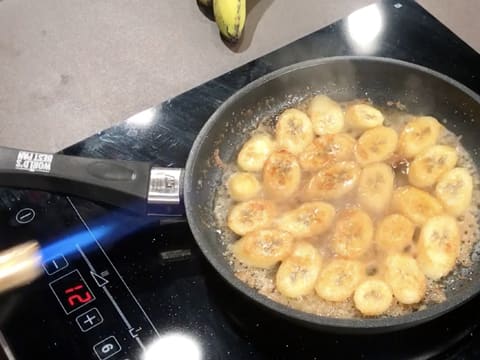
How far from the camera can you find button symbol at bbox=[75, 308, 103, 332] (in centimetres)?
95

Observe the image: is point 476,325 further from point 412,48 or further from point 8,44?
point 8,44

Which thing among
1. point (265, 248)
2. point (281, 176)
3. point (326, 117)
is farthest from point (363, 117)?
point (265, 248)

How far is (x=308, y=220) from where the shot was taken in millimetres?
978

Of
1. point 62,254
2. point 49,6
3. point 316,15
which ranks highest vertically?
point 316,15

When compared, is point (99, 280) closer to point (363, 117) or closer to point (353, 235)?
point (353, 235)

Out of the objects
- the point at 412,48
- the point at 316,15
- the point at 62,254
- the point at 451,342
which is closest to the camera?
the point at 451,342

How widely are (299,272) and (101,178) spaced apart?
1.06ft

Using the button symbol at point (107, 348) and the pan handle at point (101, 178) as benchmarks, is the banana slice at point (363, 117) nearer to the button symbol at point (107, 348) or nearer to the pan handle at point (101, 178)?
the pan handle at point (101, 178)

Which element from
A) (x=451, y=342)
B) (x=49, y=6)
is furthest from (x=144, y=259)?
(x=49, y=6)

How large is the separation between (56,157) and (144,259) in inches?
8.1

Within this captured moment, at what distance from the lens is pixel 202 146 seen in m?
1.03

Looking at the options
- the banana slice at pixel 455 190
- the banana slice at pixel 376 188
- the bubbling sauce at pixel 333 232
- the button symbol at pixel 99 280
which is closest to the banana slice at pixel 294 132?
the bubbling sauce at pixel 333 232

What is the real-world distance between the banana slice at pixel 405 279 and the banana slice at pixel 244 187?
0.78 ft

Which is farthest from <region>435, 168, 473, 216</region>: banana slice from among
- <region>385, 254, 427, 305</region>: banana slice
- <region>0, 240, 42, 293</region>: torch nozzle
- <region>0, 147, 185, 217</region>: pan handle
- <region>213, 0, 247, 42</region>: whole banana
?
<region>0, 240, 42, 293</region>: torch nozzle
